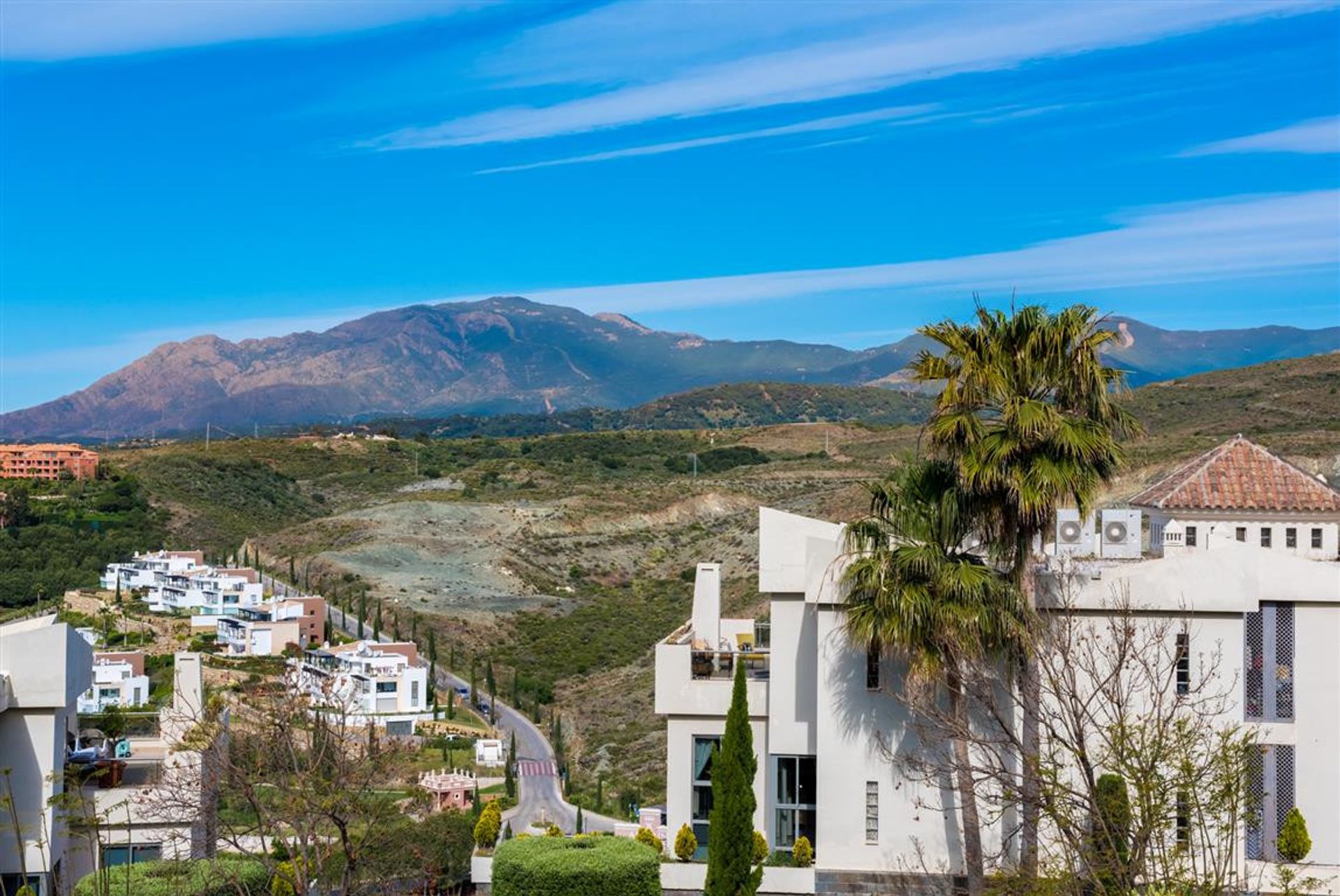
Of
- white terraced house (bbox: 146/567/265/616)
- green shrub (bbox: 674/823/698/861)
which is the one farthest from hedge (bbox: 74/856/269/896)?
white terraced house (bbox: 146/567/265/616)

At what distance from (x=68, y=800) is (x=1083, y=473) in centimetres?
1110

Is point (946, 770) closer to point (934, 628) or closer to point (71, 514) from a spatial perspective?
point (934, 628)

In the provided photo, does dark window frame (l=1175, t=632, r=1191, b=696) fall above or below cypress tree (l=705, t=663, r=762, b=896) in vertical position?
above

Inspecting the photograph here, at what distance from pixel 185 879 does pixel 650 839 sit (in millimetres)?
5667

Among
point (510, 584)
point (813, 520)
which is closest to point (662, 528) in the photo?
point (510, 584)

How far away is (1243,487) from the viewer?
1005 inches

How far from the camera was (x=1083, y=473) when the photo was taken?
16.0 m

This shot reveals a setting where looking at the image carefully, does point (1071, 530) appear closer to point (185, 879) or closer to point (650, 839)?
point (650, 839)

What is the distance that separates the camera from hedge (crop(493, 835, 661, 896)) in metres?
18.0

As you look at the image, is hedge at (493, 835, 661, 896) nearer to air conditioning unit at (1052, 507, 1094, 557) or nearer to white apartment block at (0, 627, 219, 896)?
white apartment block at (0, 627, 219, 896)

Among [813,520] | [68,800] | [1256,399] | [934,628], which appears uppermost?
[1256,399]

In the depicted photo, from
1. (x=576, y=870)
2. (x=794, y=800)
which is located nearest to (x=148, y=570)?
(x=576, y=870)

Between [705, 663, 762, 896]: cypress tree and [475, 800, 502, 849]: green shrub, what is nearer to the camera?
[705, 663, 762, 896]: cypress tree

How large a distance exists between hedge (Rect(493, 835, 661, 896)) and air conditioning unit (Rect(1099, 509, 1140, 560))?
6598 millimetres
